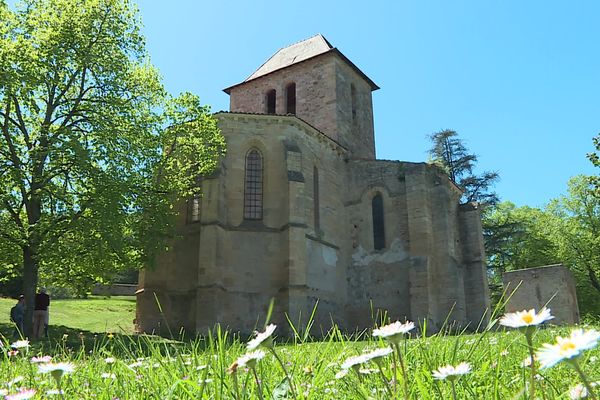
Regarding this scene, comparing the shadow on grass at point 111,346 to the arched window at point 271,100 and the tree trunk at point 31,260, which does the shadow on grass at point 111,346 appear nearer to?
the tree trunk at point 31,260

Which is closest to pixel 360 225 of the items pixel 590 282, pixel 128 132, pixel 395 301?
pixel 395 301

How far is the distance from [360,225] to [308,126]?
18.4 ft

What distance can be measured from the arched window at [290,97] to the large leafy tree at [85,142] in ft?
39.3

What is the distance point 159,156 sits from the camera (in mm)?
19359

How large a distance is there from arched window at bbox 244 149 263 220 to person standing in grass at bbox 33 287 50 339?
9.04 meters

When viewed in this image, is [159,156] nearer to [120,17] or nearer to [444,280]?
[120,17]

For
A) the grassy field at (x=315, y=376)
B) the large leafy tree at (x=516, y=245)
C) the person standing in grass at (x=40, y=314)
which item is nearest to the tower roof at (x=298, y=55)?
the large leafy tree at (x=516, y=245)

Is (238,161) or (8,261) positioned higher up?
(238,161)

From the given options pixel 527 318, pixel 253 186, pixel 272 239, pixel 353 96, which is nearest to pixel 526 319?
pixel 527 318

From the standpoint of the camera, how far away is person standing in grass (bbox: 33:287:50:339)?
16.0 metres

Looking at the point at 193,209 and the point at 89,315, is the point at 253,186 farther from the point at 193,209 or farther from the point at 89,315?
Result: the point at 89,315

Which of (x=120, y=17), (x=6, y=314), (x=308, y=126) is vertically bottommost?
(x=6, y=314)

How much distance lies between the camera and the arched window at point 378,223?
26.1 m

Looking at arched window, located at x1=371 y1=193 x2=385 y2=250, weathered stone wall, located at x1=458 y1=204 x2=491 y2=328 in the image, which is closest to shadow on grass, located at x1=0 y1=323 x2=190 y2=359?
arched window, located at x1=371 y1=193 x2=385 y2=250
